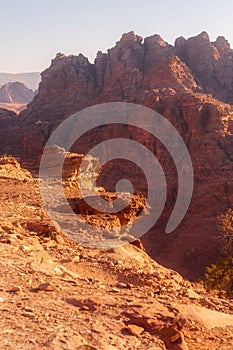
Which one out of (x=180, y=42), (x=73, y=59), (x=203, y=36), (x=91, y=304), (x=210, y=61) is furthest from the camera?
(x=73, y=59)

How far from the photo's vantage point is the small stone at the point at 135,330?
212 inches

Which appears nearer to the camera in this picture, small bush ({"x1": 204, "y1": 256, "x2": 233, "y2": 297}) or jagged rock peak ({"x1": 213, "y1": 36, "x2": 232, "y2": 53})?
small bush ({"x1": 204, "y1": 256, "x2": 233, "y2": 297})

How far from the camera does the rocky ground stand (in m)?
5.05

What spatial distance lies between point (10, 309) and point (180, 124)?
122 ft

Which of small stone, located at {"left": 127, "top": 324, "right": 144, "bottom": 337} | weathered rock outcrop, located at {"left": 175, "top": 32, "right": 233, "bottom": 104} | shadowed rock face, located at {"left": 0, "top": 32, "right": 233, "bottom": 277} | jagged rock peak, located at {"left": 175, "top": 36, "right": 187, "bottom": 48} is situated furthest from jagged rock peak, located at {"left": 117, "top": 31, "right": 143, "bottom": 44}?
small stone, located at {"left": 127, "top": 324, "right": 144, "bottom": 337}

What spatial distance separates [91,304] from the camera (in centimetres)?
602

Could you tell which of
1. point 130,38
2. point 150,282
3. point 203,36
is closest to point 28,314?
point 150,282

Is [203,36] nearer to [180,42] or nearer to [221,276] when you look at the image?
[180,42]

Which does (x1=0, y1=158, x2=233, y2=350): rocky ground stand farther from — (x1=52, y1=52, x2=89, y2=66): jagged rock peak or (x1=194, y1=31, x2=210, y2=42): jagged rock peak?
(x1=194, y1=31, x2=210, y2=42): jagged rock peak

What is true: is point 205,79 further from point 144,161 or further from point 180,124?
point 144,161

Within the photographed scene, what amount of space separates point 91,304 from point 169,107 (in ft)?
120

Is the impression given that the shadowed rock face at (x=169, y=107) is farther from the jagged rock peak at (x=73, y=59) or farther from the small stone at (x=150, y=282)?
the small stone at (x=150, y=282)

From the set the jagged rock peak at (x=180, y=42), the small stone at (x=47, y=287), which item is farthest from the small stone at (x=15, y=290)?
the jagged rock peak at (x=180, y=42)

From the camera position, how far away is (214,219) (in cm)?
3341
